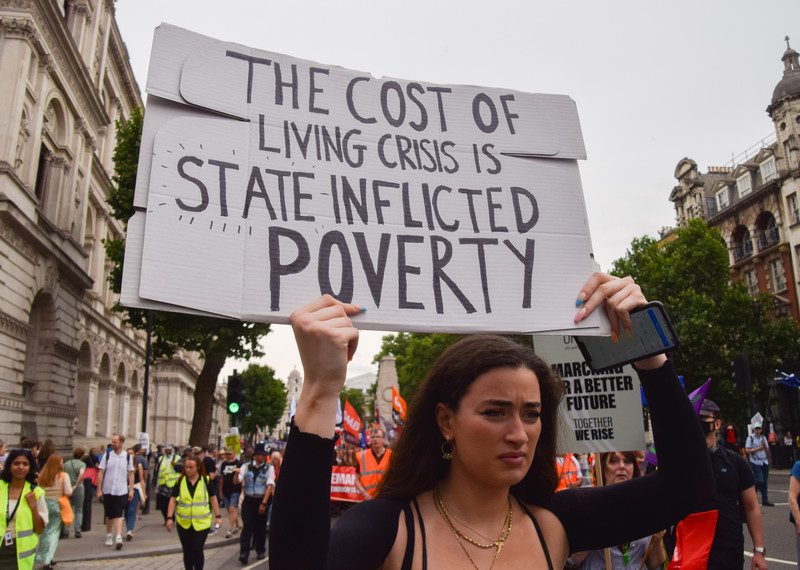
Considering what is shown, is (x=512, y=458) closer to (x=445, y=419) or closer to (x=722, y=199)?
(x=445, y=419)

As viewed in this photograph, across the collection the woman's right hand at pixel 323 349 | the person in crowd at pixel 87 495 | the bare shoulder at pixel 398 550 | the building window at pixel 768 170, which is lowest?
the person in crowd at pixel 87 495

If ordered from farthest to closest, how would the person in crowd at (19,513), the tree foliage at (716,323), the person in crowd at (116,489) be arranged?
the tree foliage at (716,323) < the person in crowd at (116,489) < the person in crowd at (19,513)

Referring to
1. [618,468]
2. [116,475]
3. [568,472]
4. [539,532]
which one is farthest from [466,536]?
[116,475]

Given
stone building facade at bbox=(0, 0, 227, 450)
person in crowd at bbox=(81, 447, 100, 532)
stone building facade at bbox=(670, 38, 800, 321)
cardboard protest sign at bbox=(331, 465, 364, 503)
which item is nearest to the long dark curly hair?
cardboard protest sign at bbox=(331, 465, 364, 503)

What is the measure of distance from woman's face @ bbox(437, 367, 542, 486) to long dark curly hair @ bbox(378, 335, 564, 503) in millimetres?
41

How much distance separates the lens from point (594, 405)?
5453 millimetres

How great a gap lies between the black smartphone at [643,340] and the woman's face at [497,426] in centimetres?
39

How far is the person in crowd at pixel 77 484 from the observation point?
47.5 feet

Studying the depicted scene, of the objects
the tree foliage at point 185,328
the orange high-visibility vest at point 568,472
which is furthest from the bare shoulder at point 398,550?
the tree foliage at point 185,328

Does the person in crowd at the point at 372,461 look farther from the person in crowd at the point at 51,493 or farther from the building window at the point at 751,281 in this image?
the building window at the point at 751,281

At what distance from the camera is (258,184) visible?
7.18ft

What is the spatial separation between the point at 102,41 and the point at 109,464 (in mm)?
27646

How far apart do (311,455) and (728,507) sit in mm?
4569

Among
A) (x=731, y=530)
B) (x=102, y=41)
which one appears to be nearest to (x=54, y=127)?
(x=102, y=41)
